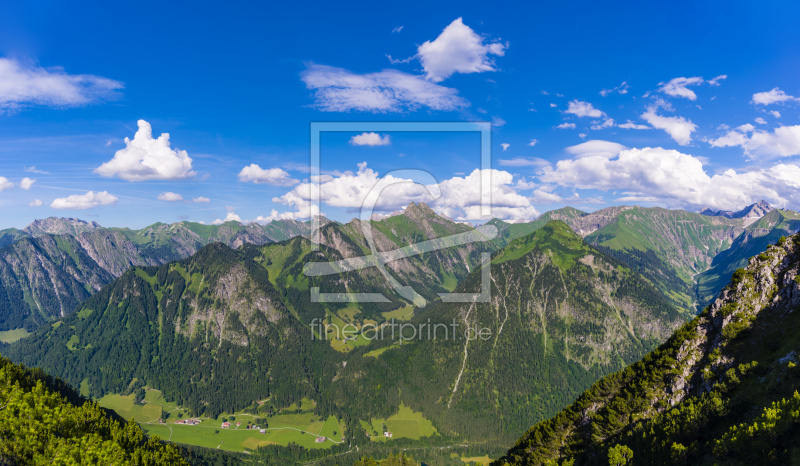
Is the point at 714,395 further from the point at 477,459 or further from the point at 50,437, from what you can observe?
the point at 477,459

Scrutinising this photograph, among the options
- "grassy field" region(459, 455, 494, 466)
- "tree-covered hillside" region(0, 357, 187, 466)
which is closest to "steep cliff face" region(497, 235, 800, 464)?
"tree-covered hillside" region(0, 357, 187, 466)

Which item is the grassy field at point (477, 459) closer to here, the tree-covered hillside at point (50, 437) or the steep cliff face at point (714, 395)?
the steep cliff face at point (714, 395)

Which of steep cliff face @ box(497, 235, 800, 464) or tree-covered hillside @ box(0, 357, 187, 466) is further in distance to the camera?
tree-covered hillside @ box(0, 357, 187, 466)

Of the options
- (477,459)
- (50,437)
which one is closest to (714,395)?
(50,437)

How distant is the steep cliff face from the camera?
34531mm

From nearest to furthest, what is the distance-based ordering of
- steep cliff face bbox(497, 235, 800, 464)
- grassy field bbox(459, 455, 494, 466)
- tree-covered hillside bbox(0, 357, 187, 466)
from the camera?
1. steep cliff face bbox(497, 235, 800, 464)
2. tree-covered hillside bbox(0, 357, 187, 466)
3. grassy field bbox(459, 455, 494, 466)

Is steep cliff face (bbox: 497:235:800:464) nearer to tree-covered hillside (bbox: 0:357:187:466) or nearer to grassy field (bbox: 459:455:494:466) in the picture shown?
tree-covered hillside (bbox: 0:357:187:466)

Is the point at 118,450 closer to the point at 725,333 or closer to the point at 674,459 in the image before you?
the point at 674,459

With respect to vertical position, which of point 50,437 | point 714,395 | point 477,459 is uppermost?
point 714,395

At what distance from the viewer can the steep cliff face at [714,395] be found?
34.5m

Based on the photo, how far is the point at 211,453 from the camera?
189 m

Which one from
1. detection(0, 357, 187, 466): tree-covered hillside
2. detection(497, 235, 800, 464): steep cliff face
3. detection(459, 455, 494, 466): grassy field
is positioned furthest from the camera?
detection(459, 455, 494, 466): grassy field

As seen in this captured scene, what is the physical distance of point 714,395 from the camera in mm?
47500

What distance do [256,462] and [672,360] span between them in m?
206
